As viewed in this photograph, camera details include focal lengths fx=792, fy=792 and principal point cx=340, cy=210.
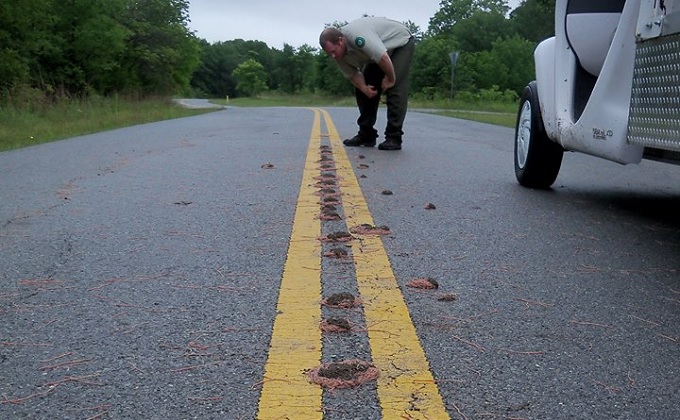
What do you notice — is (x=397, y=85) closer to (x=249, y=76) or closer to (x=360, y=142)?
(x=360, y=142)

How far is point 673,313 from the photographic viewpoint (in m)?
2.68

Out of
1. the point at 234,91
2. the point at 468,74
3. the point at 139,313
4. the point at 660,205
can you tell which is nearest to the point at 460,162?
the point at 660,205

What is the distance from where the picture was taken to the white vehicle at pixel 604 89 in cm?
358

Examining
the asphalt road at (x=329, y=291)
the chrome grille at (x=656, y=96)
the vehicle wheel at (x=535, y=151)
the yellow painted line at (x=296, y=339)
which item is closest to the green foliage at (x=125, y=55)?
the vehicle wheel at (x=535, y=151)

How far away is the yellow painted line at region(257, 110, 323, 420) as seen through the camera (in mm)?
1816

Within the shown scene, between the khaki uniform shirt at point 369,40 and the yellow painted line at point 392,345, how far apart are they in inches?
201

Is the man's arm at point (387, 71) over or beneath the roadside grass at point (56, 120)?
over

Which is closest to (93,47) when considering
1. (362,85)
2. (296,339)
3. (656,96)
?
(362,85)

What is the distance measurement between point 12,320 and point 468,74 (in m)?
76.3

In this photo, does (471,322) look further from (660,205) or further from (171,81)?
(171,81)

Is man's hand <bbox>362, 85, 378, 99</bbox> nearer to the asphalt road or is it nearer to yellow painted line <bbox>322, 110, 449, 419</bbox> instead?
the asphalt road

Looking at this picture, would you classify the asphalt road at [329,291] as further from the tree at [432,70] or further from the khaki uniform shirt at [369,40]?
the tree at [432,70]

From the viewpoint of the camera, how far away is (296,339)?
227cm

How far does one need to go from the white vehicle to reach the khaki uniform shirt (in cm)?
291
